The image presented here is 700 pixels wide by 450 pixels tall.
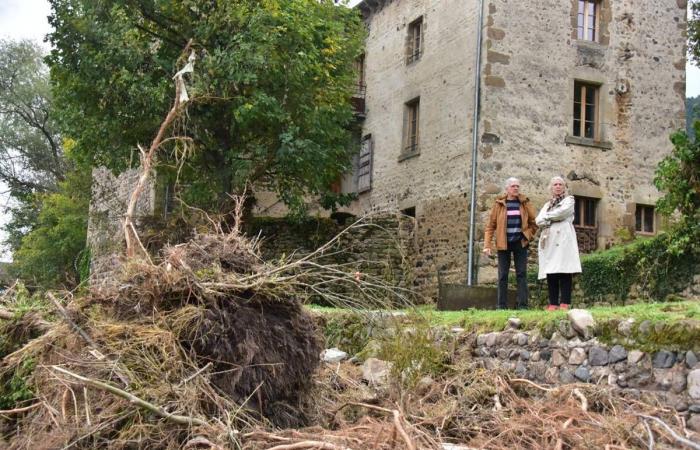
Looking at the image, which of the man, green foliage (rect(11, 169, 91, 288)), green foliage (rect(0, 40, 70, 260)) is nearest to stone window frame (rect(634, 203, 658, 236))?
the man

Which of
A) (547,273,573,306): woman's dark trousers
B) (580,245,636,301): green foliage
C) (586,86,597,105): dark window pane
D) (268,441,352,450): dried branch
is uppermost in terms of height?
(586,86,597,105): dark window pane

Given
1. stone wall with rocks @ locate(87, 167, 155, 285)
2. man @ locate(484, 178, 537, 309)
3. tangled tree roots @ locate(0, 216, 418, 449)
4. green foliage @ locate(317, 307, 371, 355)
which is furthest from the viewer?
stone wall with rocks @ locate(87, 167, 155, 285)

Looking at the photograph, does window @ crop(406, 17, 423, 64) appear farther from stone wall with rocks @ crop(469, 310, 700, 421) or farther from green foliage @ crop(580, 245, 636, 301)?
stone wall with rocks @ crop(469, 310, 700, 421)

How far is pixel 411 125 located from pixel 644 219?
603cm

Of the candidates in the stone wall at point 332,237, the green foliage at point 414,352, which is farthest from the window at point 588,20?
the green foliage at point 414,352

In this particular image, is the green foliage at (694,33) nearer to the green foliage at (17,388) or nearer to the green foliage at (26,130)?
the green foliage at (17,388)

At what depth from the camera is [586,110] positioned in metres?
Result: 17.2

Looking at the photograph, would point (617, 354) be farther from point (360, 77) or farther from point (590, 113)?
point (360, 77)

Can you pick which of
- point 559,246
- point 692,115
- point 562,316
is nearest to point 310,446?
point 562,316

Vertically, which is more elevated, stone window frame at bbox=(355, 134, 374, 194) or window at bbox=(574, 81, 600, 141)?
A: window at bbox=(574, 81, 600, 141)

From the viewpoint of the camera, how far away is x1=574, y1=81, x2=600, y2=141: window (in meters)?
17.0

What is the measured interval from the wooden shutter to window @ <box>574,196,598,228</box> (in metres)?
5.78

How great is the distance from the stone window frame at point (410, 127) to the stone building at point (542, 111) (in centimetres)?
15

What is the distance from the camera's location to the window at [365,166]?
20.5 meters
